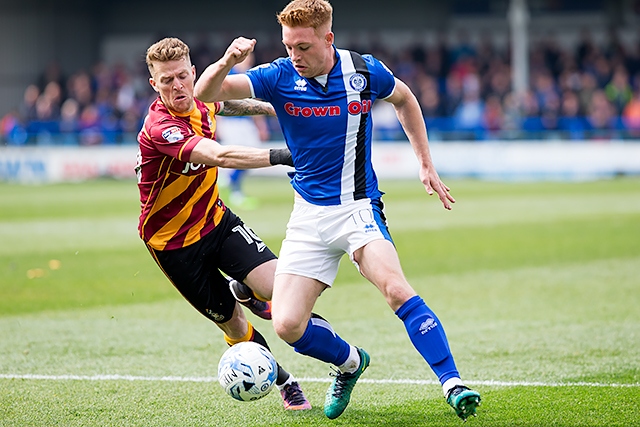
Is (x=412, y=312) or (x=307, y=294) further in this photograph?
(x=307, y=294)

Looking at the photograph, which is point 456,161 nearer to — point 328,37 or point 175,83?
point 175,83

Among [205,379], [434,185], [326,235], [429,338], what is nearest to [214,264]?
[205,379]

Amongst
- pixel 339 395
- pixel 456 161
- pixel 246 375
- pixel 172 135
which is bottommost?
pixel 456 161

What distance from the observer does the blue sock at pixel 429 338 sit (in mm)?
4832

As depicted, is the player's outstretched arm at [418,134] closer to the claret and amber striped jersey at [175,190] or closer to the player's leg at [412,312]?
the player's leg at [412,312]

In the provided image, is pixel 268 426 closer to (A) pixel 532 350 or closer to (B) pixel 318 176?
(B) pixel 318 176

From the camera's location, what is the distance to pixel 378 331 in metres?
7.73

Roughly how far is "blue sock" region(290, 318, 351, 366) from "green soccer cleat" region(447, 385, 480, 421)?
2.77 ft

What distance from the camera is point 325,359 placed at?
5.29m

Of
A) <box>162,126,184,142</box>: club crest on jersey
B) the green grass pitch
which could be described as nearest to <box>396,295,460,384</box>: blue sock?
the green grass pitch

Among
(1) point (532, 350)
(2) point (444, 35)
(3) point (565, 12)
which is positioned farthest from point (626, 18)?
(1) point (532, 350)

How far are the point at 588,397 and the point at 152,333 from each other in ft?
12.0

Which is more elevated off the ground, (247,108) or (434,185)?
(247,108)

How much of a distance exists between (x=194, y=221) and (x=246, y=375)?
1142 mm
